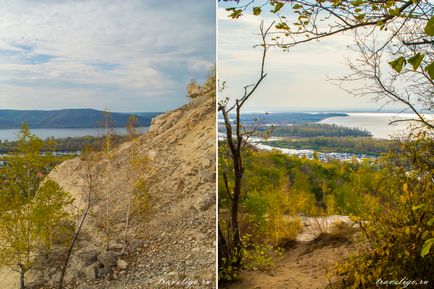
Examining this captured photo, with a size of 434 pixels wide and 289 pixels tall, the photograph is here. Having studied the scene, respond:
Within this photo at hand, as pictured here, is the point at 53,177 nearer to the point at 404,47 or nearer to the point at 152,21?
the point at 152,21

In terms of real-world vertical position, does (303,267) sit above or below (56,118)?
below

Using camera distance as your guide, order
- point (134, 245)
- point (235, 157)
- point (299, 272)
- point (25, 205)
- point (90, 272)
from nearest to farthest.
A: point (25, 205) → point (90, 272) → point (134, 245) → point (235, 157) → point (299, 272)

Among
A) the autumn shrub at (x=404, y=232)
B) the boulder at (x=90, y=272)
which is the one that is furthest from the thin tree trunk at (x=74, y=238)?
the autumn shrub at (x=404, y=232)

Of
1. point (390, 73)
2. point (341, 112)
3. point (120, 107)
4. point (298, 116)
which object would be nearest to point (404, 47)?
point (390, 73)

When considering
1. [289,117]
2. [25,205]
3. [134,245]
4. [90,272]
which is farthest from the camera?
[289,117]

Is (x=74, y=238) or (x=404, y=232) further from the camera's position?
(x=404, y=232)

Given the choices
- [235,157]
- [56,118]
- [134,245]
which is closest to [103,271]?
[134,245]

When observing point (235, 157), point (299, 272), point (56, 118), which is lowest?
point (299, 272)

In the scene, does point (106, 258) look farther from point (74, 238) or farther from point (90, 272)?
point (74, 238)
